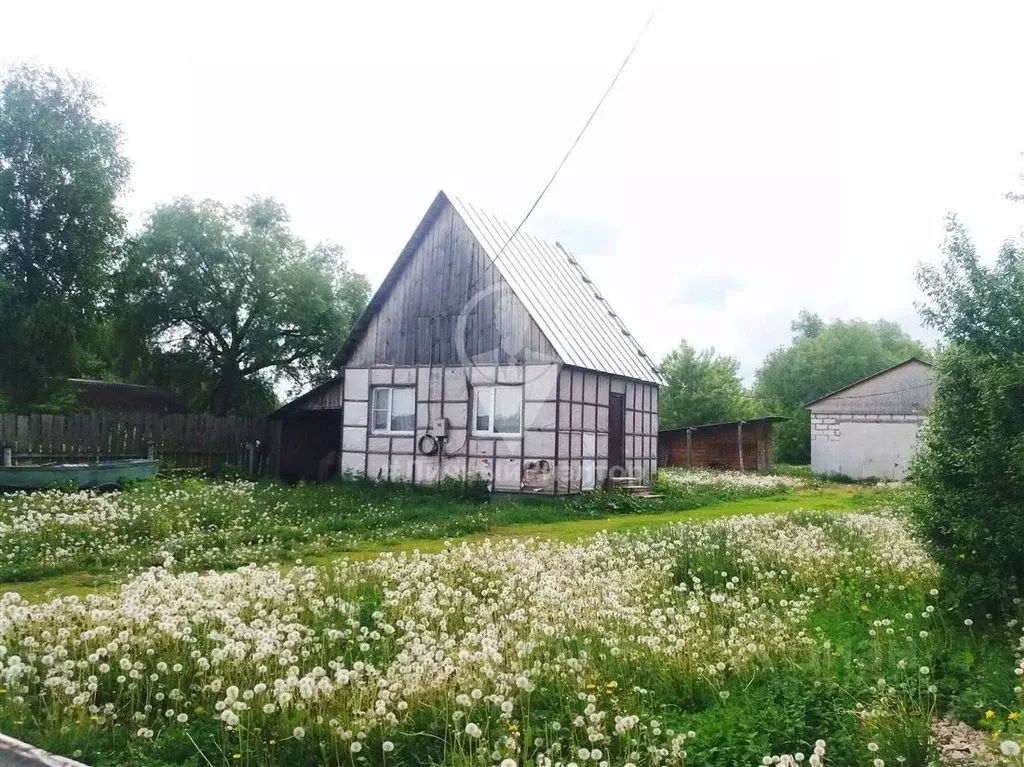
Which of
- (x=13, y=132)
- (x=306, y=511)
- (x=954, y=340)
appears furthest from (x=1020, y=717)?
(x=13, y=132)

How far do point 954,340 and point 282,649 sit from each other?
6.42 m

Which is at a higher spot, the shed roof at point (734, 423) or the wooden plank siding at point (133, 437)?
the shed roof at point (734, 423)

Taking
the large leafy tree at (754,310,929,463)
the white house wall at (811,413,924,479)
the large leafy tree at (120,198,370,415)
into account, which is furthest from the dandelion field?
the large leafy tree at (754,310,929,463)

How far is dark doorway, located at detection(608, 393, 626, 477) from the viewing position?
24906 millimetres

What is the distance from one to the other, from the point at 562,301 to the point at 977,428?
1838cm

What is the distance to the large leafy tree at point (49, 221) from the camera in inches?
1131

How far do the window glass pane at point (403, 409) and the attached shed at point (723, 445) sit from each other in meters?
21.4

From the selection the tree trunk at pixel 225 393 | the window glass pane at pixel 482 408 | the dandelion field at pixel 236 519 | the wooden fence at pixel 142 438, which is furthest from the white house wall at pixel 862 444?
the tree trunk at pixel 225 393

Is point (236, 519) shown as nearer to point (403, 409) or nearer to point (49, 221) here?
point (403, 409)

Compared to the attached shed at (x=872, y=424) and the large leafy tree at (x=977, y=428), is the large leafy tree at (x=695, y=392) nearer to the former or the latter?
the attached shed at (x=872, y=424)

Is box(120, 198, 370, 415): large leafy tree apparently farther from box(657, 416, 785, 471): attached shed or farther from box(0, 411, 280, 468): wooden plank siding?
box(657, 416, 785, 471): attached shed

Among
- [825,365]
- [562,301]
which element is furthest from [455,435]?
[825,365]

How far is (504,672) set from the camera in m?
5.60

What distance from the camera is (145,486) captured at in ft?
63.9
